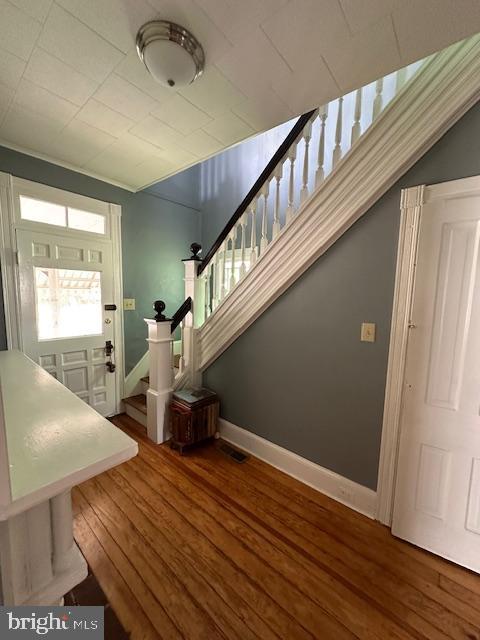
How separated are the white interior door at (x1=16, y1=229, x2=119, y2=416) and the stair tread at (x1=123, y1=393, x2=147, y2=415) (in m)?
0.17

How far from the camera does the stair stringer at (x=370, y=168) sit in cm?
120

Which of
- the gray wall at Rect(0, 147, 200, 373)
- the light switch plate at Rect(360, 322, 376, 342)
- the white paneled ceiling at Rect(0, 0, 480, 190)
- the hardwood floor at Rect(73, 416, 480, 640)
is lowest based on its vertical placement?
the hardwood floor at Rect(73, 416, 480, 640)

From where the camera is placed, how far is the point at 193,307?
259cm

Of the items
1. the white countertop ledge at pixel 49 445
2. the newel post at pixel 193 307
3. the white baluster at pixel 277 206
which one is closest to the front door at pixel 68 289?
the newel post at pixel 193 307

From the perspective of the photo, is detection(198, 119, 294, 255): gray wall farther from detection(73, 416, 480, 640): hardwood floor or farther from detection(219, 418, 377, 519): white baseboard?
detection(73, 416, 480, 640): hardwood floor

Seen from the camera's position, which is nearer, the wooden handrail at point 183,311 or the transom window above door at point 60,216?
the transom window above door at point 60,216

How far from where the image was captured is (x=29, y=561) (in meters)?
0.65

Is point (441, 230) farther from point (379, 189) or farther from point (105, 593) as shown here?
point (105, 593)

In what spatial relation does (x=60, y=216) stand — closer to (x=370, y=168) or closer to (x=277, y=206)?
A: (x=277, y=206)

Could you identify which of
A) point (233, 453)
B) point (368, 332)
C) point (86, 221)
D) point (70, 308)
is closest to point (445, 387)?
point (368, 332)

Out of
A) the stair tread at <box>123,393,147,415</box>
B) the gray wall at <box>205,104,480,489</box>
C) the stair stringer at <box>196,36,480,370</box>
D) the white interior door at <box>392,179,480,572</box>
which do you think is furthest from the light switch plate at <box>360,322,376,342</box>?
the stair tread at <box>123,393,147,415</box>

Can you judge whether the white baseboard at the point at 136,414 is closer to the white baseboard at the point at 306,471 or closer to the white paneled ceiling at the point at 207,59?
the white baseboard at the point at 306,471

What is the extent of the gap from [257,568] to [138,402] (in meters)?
2.02

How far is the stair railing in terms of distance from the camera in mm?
1585
